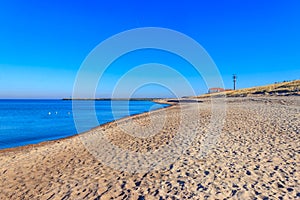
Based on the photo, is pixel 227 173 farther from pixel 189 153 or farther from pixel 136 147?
pixel 136 147

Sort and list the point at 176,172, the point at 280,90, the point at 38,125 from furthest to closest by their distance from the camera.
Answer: the point at 280,90
the point at 38,125
the point at 176,172

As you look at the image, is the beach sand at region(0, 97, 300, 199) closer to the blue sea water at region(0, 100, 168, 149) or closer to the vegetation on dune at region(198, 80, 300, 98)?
the blue sea water at region(0, 100, 168, 149)

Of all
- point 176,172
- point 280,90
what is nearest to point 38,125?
point 176,172

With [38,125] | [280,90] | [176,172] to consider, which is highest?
[280,90]

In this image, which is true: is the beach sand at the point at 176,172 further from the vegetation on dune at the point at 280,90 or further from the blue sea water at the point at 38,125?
the vegetation on dune at the point at 280,90

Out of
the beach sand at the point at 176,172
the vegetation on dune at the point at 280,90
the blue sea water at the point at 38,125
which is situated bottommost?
the blue sea water at the point at 38,125

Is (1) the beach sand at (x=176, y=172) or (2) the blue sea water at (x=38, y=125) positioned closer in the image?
(1) the beach sand at (x=176, y=172)

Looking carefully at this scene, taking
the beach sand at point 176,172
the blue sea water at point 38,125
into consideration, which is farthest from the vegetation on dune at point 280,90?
the beach sand at point 176,172

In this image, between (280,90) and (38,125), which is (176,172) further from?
(280,90)

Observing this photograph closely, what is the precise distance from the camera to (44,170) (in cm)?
751

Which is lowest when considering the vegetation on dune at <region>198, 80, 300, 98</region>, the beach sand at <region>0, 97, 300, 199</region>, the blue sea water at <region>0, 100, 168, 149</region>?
the blue sea water at <region>0, 100, 168, 149</region>

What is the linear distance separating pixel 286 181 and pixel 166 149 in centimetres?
445

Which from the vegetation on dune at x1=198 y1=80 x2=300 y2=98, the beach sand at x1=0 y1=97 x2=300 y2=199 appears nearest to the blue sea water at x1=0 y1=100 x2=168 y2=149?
the beach sand at x1=0 y1=97 x2=300 y2=199

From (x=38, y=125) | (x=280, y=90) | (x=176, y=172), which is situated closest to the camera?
(x=176, y=172)
